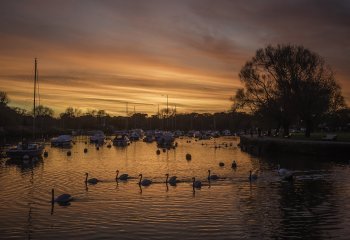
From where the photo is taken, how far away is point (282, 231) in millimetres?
20344

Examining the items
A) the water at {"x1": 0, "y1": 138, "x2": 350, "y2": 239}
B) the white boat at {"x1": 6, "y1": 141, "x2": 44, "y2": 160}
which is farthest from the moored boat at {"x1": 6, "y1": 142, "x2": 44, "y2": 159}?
the water at {"x1": 0, "y1": 138, "x2": 350, "y2": 239}

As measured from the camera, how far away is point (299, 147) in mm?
65250

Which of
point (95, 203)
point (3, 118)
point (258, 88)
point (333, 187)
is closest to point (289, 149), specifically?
point (258, 88)

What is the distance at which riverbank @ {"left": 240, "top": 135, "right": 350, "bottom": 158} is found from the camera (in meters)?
57.5

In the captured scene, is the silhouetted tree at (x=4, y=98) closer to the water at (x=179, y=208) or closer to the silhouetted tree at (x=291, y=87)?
the silhouetted tree at (x=291, y=87)

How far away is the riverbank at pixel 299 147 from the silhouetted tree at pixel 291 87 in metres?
6.08

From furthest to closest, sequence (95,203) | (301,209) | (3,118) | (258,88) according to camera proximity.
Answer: (3,118), (258,88), (95,203), (301,209)

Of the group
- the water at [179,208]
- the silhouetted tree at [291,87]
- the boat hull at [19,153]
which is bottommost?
the water at [179,208]

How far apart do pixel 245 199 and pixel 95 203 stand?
30.1 feet

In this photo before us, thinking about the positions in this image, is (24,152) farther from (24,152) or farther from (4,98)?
(4,98)

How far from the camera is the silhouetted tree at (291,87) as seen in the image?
74000 millimetres

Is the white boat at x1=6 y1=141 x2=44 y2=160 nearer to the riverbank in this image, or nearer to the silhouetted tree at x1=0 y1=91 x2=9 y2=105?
the riverbank

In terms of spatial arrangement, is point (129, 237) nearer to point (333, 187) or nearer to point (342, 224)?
point (342, 224)

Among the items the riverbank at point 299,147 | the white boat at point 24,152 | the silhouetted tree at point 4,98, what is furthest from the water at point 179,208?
the silhouetted tree at point 4,98
